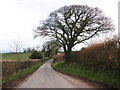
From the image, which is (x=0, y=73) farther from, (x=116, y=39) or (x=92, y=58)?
(x=116, y=39)

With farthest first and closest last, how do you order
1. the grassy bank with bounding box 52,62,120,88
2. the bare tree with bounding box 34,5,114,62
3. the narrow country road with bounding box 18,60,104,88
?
1. the bare tree with bounding box 34,5,114,62
2. the grassy bank with bounding box 52,62,120,88
3. the narrow country road with bounding box 18,60,104,88

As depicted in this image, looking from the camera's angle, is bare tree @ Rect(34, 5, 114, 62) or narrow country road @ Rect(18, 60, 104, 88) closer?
narrow country road @ Rect(18, 60, 104, 88)

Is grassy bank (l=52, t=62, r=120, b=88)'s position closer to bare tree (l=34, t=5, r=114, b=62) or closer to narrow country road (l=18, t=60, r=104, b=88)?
narrow country road (l=18, t=60, r=104, b=88)

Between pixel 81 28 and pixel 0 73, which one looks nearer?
pixel 0 73

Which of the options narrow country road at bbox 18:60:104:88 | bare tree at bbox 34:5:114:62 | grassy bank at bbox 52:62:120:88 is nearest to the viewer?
narrow country road at bbox 18:60:104:88

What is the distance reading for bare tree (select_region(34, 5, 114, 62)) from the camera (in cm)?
3344

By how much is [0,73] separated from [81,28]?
67.0 feet

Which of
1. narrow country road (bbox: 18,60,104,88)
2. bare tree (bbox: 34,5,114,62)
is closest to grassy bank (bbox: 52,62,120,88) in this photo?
narrow country road (bbox: 18,60,104,88)

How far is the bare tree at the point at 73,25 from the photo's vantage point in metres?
33.4

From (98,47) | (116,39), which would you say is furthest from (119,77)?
(98,47)

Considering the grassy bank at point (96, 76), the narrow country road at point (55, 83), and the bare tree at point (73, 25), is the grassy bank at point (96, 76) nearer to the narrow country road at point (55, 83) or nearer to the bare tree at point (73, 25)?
the narrow country road at point (55, 83)

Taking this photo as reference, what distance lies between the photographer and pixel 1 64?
1745 centimetres

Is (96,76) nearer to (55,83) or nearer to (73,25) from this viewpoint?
(55,83)

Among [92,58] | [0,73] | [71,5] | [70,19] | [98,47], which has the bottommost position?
[0,73]
